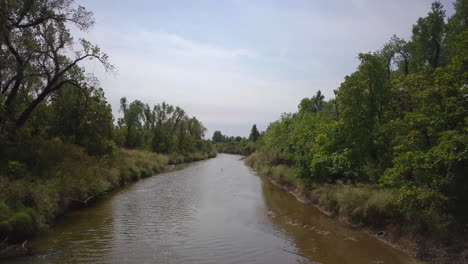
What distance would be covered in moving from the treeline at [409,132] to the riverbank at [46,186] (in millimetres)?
14808

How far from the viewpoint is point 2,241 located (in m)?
10.9

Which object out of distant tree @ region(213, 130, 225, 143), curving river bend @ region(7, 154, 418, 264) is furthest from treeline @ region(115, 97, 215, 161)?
distant tree @ region(213, 130, 225, 143)

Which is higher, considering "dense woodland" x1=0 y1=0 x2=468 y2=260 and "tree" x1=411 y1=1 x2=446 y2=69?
"tree" x1=411 y1=1 x2=446 y2=69

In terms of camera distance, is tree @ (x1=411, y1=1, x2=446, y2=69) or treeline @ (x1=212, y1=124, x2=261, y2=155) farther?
treeline @ (x1=212, y1=124, x2=261, y2=155)

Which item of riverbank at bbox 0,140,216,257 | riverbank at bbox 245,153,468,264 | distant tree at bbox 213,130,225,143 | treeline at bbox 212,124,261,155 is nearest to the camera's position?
riverbank at bbox 245,153,468,264

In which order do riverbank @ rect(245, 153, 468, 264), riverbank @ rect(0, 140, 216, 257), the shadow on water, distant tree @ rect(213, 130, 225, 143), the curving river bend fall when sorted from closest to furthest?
1. riverbank @ rect(245, 153, 468, 264)
2. the curving river bend
3. riverbank @ rect(0, 140, 216, 257)
4. the shadow on water
5. distant tree @ rect(213, 130, 225, 143)

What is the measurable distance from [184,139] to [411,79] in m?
66.1

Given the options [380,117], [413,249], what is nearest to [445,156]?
[413,249]

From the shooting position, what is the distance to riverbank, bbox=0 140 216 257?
1179 centimetres

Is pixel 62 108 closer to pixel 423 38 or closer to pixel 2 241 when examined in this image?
pixel 2 241

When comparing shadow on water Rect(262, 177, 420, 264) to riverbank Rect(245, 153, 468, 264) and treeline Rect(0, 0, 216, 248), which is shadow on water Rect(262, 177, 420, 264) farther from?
treeline Rect(0, 0, 216, 248)

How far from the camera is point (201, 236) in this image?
14.2 metres

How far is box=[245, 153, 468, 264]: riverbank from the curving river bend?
0.58 m

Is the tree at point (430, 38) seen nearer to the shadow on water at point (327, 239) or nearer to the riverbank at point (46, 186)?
the shadow on water at point (327, 239)
